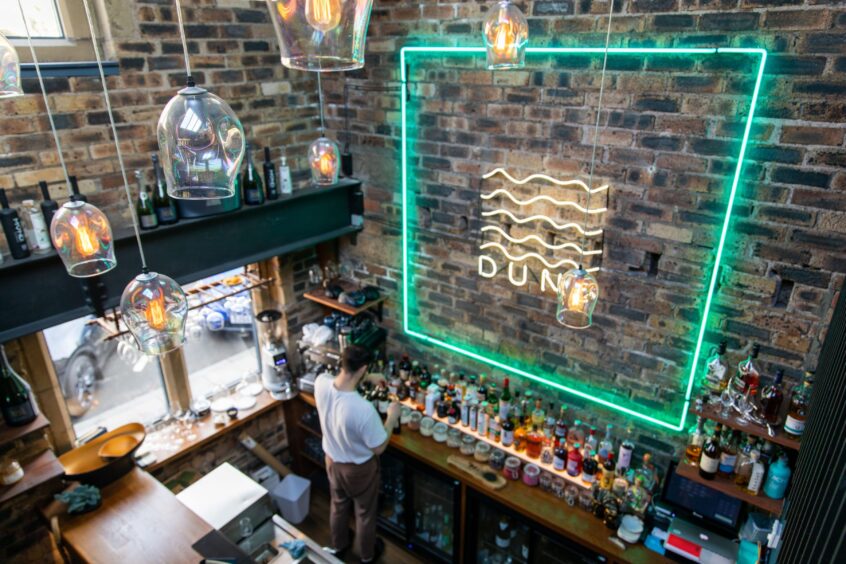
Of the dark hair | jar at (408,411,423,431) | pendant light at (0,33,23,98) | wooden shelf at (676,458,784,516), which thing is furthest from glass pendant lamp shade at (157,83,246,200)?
jar at (408,411,423,431)

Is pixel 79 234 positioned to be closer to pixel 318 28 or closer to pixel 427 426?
pixel 318 28

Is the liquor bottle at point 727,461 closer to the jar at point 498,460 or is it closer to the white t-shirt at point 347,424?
the jar at point 498,460

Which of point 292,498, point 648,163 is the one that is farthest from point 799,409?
point 292,498

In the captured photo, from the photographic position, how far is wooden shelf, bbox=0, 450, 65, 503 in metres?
2.77

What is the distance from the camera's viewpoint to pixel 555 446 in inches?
130

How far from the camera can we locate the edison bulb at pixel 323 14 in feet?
3.73

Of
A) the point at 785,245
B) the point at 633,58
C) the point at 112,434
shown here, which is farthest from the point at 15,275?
the point at 785,245

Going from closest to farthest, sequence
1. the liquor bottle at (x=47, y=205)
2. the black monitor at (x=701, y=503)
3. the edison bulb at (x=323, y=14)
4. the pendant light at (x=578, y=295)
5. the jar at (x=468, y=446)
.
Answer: the edison bulb at (x=323, y=14), the pendant light at (x=578, y=295), the liquor bottle at (x=47, y=205), the black monitor at (x=701, y=503), the jar at (x=468, y=446)

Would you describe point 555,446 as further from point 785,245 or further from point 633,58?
point 633,58

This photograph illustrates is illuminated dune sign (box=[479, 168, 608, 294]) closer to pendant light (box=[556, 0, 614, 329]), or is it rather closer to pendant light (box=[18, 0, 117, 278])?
pendant light (box=[556, 0, 614, 329])

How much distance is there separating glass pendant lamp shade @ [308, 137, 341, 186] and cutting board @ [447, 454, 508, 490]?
1.92 meters

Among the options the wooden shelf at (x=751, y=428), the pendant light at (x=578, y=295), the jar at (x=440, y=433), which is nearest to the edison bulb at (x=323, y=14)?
the pendant light at (x=578, y=295)

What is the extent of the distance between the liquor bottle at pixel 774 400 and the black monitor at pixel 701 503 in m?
0.51

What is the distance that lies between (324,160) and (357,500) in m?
2.19
